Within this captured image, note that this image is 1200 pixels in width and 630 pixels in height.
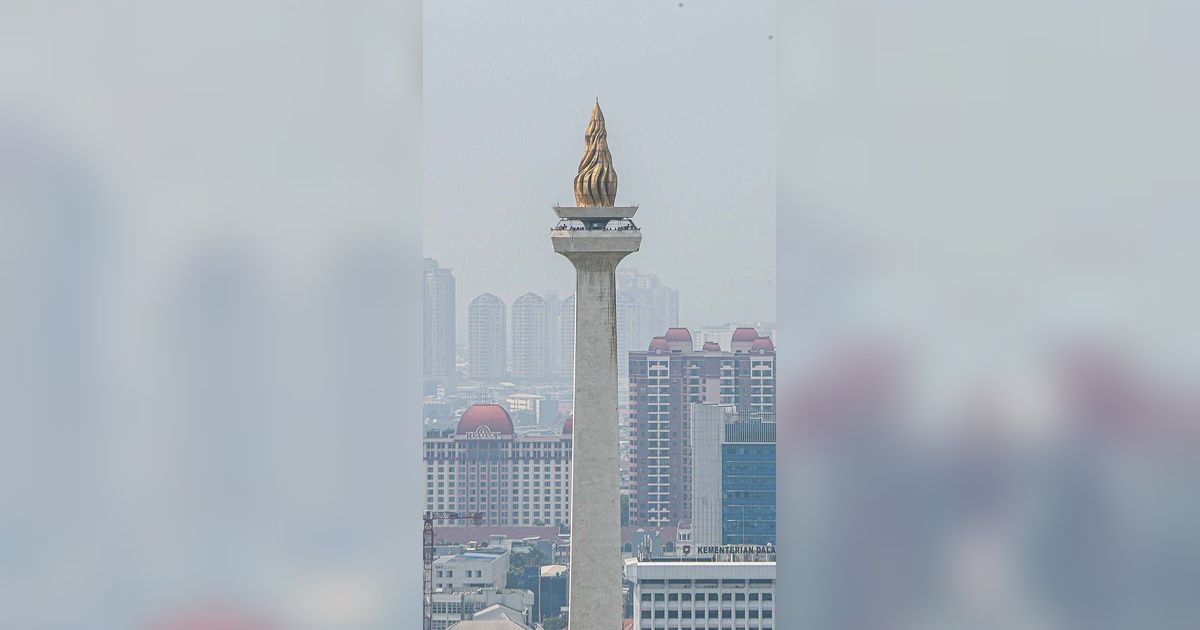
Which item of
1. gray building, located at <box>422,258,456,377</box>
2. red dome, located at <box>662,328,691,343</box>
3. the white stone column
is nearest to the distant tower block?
the white stone column

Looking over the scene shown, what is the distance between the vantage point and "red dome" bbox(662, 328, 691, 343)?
2775cm

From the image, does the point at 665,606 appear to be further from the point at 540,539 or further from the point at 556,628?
the point at 540,539

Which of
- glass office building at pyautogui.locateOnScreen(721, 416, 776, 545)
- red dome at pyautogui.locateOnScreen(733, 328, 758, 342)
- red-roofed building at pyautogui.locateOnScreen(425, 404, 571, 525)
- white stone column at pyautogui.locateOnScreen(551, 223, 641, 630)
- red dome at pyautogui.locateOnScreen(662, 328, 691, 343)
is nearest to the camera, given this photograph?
white stone column at pyautogui.locateOnScreen(551, 223, 641, 630)

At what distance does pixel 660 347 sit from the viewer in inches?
1107

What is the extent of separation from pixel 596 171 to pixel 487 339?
22242mm

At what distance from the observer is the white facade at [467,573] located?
72.3 ft

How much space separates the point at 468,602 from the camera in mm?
21297

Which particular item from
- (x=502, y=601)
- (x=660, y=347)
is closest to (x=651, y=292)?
(x=660, y=347)

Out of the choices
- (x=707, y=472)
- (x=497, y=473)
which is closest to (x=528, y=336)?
(x=497, y=473)

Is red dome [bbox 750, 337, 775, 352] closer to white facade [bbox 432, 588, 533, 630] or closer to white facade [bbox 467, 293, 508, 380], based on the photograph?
white facade [bbox 467, 293, 508, 380]

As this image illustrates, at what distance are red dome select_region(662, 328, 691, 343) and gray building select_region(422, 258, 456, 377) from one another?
3631mm
